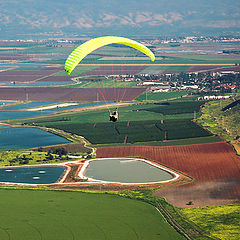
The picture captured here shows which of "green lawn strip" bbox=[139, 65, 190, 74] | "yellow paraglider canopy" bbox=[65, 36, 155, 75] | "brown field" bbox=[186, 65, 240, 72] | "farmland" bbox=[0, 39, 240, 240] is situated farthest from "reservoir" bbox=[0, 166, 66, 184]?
"brown field" bbox=[186, 65, 240, 72]

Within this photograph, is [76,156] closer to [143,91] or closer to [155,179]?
[155,179]

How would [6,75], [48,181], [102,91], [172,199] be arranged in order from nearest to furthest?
[172,199], [48,181], [102,91], [6,75]

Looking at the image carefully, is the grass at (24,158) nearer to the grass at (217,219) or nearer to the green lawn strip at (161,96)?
the grass at (217,219)

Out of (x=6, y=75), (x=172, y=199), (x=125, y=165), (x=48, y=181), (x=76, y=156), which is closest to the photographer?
(x=172, y=199)

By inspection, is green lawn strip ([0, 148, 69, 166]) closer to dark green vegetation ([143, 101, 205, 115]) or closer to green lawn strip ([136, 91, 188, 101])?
dark green vegetation ([143, 101, 205, 115])

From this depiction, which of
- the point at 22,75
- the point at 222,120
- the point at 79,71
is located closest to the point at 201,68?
the point at 79,71

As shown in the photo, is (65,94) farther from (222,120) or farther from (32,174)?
(32,174)

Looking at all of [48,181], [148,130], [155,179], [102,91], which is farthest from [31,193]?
[102,91]

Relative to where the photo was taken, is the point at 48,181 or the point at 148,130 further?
the point at 148,130
